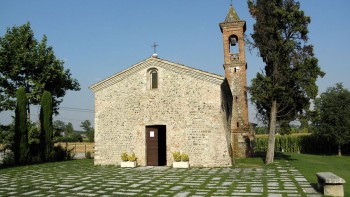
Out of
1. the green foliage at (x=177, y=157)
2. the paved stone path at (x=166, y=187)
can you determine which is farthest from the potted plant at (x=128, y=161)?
the paved stone path at (x=166, y=187)

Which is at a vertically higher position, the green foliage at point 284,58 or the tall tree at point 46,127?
the green foliage at point 284,58

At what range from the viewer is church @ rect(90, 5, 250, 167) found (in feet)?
54.5

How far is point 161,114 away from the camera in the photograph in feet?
57.7

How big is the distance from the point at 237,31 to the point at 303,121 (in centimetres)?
917

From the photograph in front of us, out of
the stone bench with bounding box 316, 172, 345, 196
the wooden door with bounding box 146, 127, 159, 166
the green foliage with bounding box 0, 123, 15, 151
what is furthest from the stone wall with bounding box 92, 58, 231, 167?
the stone bench with bounding box 316, 172, 345, 196

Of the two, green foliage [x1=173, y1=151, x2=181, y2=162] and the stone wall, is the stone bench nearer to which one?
the stone wall

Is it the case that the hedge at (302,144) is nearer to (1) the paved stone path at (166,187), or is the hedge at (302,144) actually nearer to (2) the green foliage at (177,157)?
(2) the green foliage at (177,157)

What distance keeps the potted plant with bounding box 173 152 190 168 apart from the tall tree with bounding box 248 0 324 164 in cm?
544

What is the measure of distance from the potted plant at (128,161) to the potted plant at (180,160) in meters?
2.34

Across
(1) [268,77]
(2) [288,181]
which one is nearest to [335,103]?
(1) [268,77]

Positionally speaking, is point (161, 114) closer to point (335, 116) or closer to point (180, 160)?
point (180, 160)

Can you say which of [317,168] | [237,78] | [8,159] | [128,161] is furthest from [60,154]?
[317,168]

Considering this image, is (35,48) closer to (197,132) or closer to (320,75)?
(197,132)

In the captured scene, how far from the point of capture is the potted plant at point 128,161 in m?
17.0
